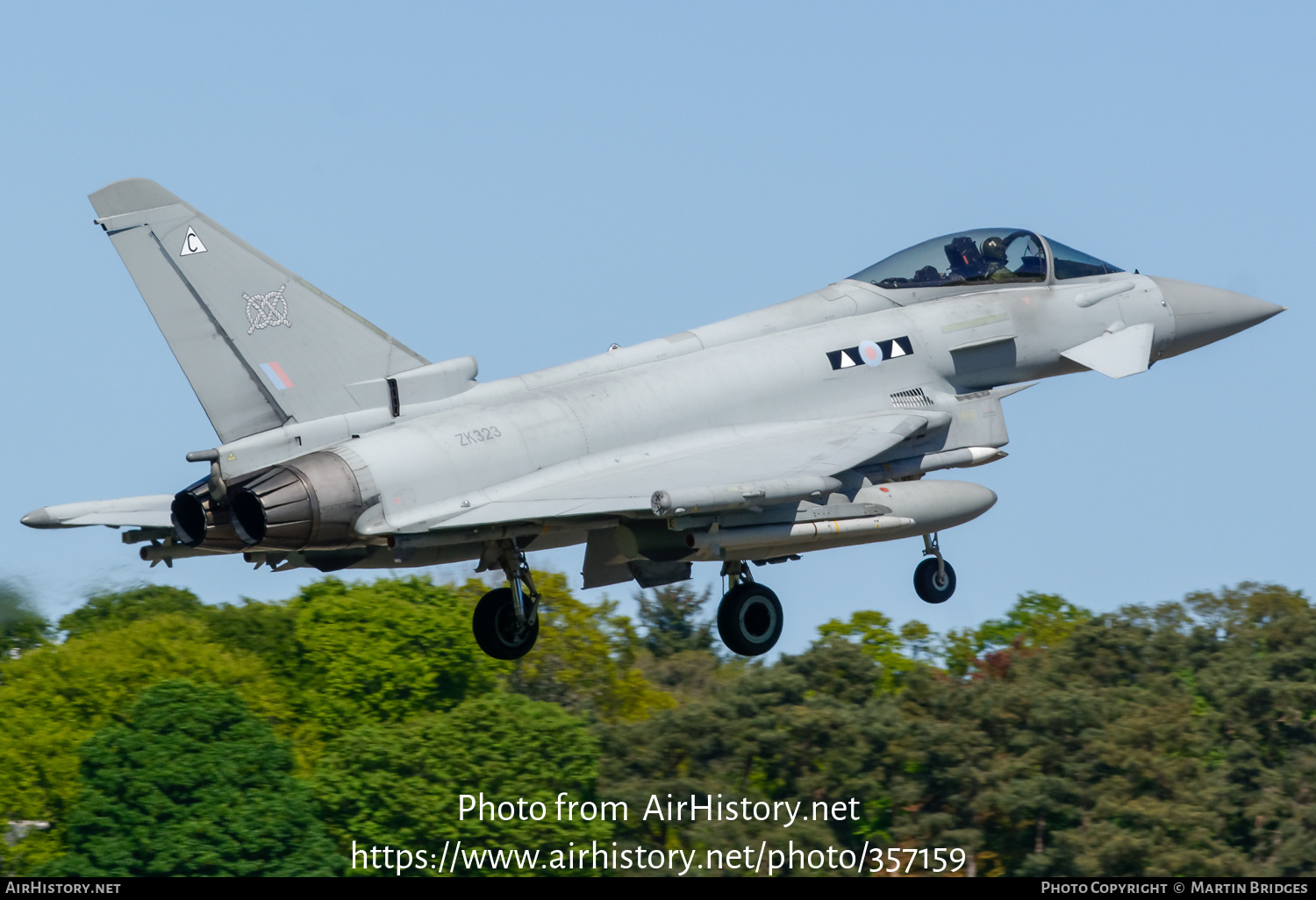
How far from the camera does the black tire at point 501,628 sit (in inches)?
676

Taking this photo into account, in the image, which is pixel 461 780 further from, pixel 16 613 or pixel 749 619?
pixel 749 619

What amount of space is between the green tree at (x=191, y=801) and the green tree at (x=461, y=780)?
1166 mm

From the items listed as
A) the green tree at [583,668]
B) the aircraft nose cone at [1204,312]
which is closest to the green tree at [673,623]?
the green tree at [583,668]

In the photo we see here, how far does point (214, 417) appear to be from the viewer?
15.3m

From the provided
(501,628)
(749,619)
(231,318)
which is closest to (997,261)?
(749,619)

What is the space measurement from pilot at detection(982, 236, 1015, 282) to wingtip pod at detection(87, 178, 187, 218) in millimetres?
9346

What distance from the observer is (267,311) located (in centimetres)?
1566

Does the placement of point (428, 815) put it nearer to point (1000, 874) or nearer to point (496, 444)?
point (1000, 874)

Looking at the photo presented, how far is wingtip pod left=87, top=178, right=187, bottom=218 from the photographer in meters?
15.7

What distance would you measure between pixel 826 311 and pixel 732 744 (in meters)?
25.8

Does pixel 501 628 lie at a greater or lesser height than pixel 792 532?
lesser

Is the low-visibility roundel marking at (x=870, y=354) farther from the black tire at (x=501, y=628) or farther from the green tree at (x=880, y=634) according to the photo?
the green tree at (x=880, y=634)

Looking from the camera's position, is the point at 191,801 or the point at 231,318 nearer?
the point at 231,318

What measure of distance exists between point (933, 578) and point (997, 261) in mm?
3935
